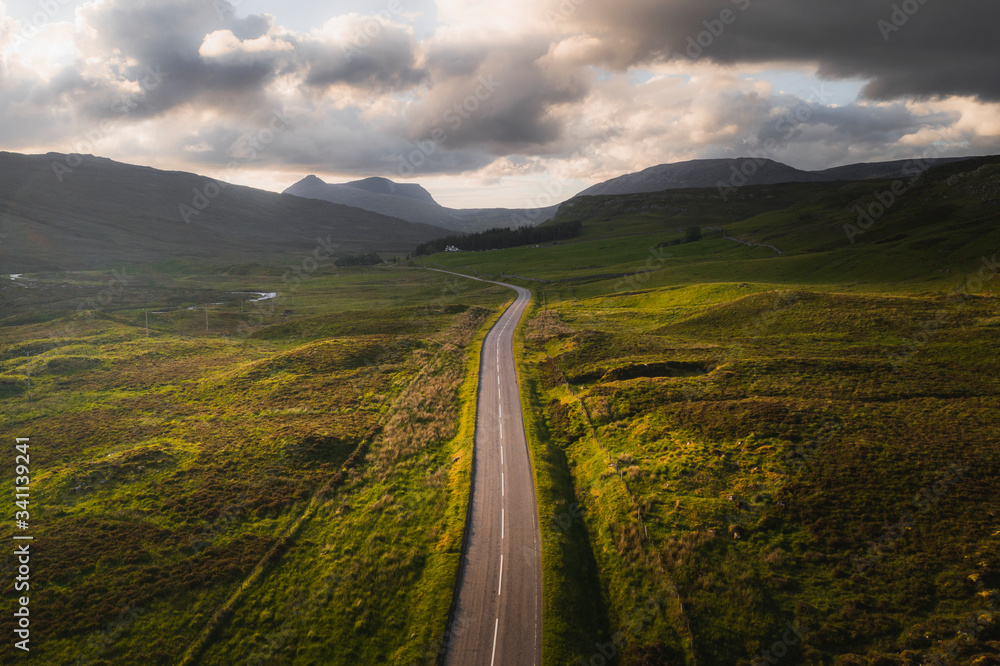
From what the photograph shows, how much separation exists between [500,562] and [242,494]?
1969 cm

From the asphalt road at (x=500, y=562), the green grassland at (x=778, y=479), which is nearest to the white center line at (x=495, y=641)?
the asphalt road at (x=500, y=562)

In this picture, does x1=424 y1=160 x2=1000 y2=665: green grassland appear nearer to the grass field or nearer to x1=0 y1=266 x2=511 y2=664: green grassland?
the grass field

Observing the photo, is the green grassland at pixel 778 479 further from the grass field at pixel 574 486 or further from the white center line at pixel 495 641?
the white center line at pixel 495 641

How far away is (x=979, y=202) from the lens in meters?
106

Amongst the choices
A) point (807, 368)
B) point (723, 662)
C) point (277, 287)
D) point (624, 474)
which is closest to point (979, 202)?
point (807, 368)

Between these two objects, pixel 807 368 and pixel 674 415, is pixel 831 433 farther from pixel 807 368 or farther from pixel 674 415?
pixel 807 368

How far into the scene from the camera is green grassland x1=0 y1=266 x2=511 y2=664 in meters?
20.6

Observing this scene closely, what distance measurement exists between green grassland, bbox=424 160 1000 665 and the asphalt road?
0.96 metres

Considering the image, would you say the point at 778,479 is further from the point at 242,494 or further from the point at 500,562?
the point at 242,494

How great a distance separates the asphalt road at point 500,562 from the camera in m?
19.0

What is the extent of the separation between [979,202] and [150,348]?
175 m

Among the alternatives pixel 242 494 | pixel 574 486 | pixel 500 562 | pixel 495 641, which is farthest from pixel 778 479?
pixel 242 494

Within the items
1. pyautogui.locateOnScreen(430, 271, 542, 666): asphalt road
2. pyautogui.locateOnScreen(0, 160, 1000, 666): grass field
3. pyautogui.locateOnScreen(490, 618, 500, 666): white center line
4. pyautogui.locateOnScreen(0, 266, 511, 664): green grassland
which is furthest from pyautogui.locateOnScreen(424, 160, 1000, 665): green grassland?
pyautogui.locateOnScreen(0, 266, 511, 664): green grassland

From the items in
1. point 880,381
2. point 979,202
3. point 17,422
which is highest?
point 979,202
